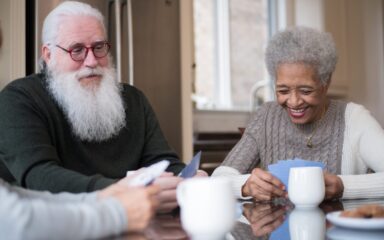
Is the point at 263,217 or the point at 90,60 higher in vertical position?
the point at 90,60

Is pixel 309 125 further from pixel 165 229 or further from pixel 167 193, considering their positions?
pixel 165 229

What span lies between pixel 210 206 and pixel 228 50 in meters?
3.58

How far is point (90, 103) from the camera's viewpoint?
5.76 ft

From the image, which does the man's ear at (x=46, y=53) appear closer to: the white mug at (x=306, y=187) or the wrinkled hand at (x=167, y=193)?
the wrinkled hand at (x=167, y=193)

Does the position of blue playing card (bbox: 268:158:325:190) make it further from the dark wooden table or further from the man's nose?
the man's nose

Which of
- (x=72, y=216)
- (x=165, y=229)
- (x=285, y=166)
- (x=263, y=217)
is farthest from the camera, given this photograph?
(x=285, y=166)

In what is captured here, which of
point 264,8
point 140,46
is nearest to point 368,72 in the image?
point 264,8

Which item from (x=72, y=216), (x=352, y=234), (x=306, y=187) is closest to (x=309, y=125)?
(x=306, y=187)

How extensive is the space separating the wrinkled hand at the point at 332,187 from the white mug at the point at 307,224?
0.21 metres

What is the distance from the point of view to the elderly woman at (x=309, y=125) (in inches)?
69.4

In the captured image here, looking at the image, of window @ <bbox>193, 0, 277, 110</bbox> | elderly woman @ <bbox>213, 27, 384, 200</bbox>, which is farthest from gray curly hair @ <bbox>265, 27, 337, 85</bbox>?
window @ <bbox>193, 0, 277, 110</bbox>

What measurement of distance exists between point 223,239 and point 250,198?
0.71 m

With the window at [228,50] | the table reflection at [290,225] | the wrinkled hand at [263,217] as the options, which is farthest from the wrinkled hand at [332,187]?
the window at [228,50]

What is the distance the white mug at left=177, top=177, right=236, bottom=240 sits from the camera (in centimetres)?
75
